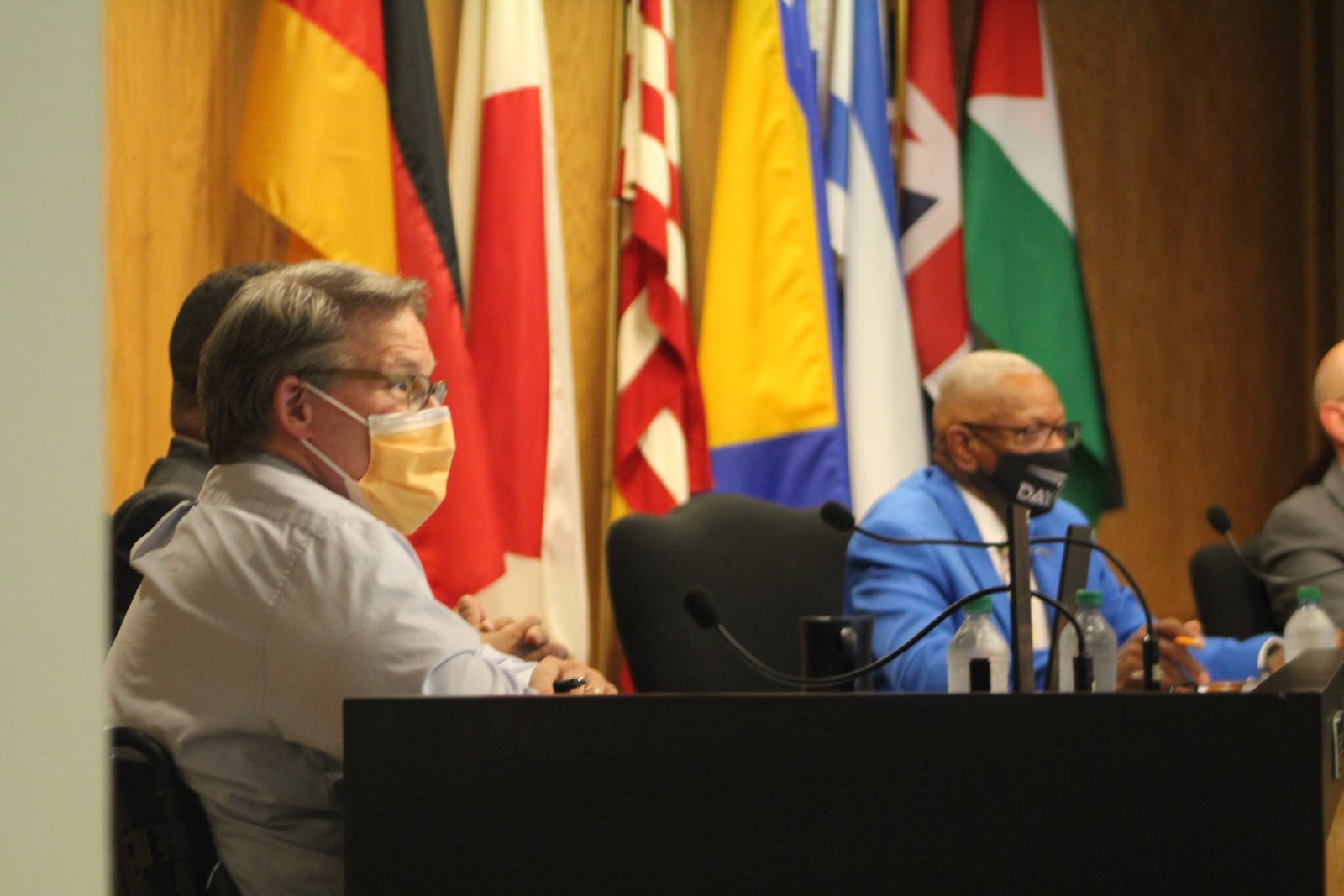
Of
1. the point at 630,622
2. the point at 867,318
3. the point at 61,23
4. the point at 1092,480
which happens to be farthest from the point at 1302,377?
the point at 61,23

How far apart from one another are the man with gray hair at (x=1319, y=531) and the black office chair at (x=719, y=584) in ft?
3.24

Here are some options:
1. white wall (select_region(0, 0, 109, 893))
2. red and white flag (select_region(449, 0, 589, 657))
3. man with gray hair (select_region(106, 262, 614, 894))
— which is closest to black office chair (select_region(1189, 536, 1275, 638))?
red and white flag (select_region(449, 0, 589, 657))

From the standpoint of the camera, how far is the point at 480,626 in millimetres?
2268

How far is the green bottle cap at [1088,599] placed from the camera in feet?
7.46

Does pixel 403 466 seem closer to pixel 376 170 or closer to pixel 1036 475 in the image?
pixel 1036 475

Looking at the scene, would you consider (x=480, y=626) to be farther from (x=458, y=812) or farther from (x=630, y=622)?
(x=458, y=812)

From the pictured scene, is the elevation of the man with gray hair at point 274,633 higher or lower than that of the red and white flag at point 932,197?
lower

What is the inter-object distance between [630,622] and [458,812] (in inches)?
66.1

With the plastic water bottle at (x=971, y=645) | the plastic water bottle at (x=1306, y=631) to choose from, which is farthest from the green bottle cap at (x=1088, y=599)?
the plastic water bottle at (x=1306, y=631)

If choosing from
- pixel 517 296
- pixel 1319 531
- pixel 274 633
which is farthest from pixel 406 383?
pixel 1319 531

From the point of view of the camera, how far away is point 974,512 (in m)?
3.07

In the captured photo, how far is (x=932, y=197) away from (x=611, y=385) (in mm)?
1071

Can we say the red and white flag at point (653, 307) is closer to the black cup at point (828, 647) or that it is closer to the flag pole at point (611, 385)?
the flag pole at point (611, 385)

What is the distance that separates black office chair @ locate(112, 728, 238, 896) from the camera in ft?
5.02
